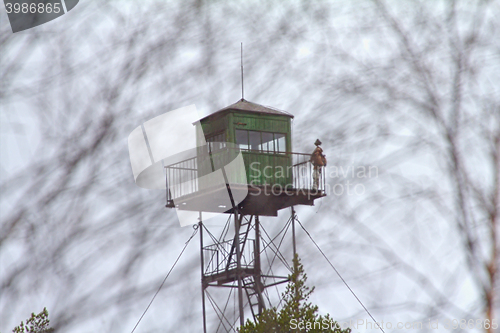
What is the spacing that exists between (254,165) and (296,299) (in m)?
5.22

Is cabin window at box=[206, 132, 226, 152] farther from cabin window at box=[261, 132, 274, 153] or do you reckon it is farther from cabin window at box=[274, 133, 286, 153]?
cabin window at box=[274, 133, 286, 153]

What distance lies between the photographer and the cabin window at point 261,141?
27766 millimetres

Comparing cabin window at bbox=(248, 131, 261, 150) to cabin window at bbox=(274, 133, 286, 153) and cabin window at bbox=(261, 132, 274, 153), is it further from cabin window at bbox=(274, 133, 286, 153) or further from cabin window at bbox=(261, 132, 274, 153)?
cabin window at bbox=(274, 133, 286, 153)

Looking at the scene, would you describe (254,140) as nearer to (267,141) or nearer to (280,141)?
(267,141)

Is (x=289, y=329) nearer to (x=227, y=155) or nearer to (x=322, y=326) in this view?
(x=322, y=326)

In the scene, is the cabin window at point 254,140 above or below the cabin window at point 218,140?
above

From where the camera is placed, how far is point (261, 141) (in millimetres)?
28219

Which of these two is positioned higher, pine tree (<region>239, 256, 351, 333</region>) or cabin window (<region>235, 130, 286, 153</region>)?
cabin window (<region>235, 130, 286, 153</region>)

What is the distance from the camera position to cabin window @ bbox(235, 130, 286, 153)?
91.1 feet

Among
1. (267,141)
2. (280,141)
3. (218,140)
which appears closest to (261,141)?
(267,141)

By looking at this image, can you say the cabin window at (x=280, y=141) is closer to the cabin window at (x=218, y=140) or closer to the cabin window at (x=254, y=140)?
the cabin window at (x=254, y=140)

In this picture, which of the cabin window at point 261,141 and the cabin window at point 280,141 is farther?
the cabin window at point 280,141

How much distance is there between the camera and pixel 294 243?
6660 mm

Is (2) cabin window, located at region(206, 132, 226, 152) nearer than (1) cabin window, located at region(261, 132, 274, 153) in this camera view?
Yes
